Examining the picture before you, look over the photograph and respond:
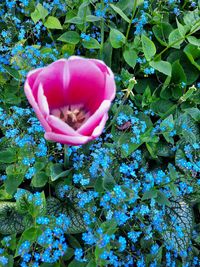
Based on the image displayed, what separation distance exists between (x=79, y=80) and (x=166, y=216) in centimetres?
62

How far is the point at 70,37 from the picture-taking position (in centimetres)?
150

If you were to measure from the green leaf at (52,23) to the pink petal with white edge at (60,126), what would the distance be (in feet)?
2.22

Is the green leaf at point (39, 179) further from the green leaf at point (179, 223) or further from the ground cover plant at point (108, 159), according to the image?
the green leaf at point (179, 223)

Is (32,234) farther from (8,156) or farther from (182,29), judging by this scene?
(182,29)

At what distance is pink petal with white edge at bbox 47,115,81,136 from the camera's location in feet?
2.88

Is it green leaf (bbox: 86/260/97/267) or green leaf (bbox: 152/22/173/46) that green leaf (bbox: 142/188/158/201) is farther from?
green leaf (bbox: 152/22/173/46)

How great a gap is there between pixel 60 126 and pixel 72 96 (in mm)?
190

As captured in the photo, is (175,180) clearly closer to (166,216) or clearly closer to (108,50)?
(166,216)

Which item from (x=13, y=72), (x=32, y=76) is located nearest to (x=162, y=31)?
(x=13, y=72)

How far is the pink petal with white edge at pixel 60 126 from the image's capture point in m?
0.88

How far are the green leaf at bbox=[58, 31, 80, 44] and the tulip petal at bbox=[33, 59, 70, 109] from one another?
49 centimetres

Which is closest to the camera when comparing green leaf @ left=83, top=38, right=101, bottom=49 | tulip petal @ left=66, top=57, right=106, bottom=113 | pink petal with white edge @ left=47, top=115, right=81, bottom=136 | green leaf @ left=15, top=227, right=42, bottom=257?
pink petal with white edge @ left=47, top=115, right=81, bottom=136

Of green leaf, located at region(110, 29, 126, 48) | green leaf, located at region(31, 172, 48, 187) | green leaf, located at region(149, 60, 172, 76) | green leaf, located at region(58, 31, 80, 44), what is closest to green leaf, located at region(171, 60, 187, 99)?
green leaf, located at region(149, 60, 172, 76)

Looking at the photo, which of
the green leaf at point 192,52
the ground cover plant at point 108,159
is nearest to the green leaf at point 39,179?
the ground cover plant at point 108,159
